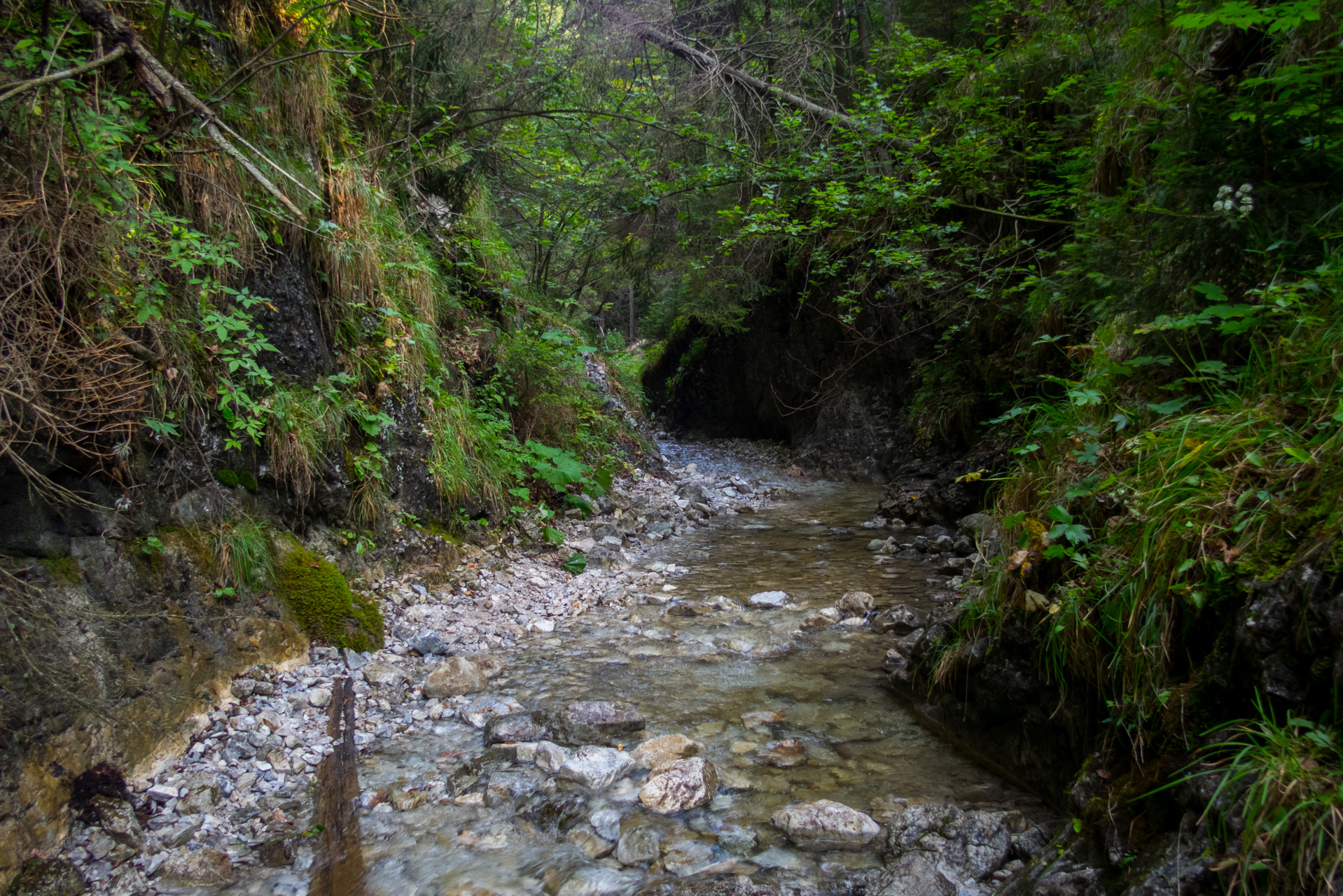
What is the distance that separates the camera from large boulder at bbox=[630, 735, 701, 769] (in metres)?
3.12

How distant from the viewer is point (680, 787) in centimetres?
286

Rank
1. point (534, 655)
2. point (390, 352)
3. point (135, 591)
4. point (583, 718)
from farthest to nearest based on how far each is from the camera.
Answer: point (390, 352) → point (534, 655) → point (583, 718) → point (135, 591)

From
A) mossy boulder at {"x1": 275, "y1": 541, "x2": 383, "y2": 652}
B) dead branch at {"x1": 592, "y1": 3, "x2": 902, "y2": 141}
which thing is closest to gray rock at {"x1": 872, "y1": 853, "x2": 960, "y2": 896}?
mossy boulder at {"x1": 275, "y1": 541, "x2": 383, "y2": 652}

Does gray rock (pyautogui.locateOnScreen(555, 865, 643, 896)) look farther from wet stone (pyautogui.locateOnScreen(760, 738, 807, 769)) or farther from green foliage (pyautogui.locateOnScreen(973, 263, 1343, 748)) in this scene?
green foliage (pyautogui.locateOnScreen(973, 263, 1343, 748))

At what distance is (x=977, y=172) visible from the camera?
7.88 m

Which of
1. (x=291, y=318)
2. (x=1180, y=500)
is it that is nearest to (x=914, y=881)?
(x=1180, y=500)

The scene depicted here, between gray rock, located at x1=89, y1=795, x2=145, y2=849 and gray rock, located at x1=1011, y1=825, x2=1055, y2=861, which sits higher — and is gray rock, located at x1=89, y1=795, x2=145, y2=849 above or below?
below

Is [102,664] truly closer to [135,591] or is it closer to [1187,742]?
[135,591]

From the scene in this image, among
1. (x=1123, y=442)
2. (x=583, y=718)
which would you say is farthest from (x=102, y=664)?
(x=1123, y=442)

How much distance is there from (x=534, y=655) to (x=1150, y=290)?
4.11 metres

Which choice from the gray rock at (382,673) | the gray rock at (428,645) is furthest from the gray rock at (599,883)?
the gray rock at (428,645)

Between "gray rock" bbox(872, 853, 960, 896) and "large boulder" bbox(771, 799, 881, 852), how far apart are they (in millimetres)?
192

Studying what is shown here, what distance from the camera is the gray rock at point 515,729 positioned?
335cm

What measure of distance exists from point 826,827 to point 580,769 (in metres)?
1.14
